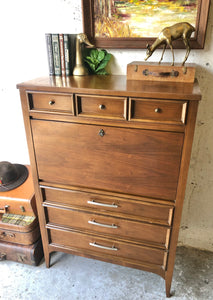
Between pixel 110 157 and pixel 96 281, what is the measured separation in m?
0.95

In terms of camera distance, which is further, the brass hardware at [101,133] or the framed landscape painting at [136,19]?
the framed landscape painting at [136,19]

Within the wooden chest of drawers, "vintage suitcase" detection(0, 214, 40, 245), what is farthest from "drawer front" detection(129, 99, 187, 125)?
"vintage suitcase" detection(0, 214, 40, 245)

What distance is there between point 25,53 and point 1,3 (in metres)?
0.34

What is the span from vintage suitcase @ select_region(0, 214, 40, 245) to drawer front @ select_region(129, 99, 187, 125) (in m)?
1.07

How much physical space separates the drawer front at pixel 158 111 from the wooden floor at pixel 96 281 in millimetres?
1158

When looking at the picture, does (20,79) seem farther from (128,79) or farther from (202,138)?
(202,138)

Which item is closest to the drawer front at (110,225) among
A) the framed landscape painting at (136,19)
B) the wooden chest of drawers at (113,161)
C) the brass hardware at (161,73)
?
the wooden chest of drawers at (113,161)

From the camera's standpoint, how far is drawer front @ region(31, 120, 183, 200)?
1203 millimetres

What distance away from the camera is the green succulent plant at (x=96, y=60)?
5.09 ft

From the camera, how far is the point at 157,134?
3.84ft

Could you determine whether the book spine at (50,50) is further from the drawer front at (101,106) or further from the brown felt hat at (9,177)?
the brown felt hat at (9,177)

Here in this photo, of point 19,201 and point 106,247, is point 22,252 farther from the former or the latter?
point 106,247

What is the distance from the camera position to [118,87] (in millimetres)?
1199

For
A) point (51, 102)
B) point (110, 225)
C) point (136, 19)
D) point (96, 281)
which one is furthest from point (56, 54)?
point (96, 281)
